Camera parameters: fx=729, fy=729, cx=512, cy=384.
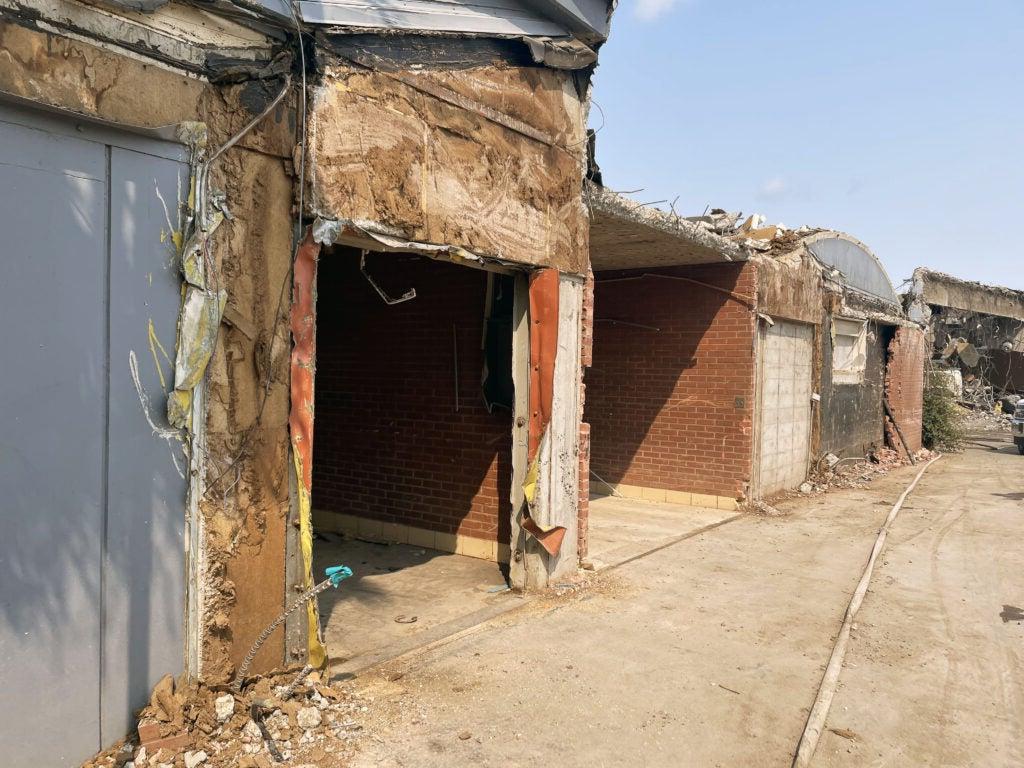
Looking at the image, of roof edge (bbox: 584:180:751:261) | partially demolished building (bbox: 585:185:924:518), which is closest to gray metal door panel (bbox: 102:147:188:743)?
roof edge (bbox: 584:180:751:261)

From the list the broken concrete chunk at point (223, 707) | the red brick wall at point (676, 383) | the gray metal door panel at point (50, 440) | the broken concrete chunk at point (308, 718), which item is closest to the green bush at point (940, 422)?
the red brick wall at point (676, 383)

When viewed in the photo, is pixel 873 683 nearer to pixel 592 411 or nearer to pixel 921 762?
pixel 921 762

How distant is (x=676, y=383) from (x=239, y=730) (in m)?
8.09

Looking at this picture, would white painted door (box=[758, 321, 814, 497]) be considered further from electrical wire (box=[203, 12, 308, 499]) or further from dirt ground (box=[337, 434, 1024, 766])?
electrical wire (box=[203, 12, 308, 499])

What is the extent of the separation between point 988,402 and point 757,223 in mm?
20573

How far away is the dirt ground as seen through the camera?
3.67 m

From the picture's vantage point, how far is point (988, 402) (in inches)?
1069

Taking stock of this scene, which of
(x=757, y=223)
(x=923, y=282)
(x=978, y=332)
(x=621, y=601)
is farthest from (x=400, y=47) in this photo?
(x=978, y=332)

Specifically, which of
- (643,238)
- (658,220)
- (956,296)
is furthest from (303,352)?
(956,296)

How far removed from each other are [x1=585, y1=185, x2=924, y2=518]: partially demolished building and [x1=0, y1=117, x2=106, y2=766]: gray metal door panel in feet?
19.2

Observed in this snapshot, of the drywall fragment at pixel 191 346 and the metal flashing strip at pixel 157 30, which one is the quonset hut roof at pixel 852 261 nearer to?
the metal flashing strip at pixel 157 30

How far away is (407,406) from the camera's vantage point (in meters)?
7.42

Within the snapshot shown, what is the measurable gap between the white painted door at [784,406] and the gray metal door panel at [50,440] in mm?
8835

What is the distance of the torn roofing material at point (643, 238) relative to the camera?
23.1 ft
